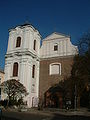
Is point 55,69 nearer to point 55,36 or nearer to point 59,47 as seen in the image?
point 59,47

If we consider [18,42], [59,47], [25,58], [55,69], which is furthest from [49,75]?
[18,42]

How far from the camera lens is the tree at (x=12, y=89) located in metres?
33.2

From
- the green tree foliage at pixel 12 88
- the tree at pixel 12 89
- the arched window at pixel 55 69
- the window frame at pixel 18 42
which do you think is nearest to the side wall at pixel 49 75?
the arched window at pixel 55 69

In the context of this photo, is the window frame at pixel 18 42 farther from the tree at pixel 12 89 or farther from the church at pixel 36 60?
the tree at pixel 12 89

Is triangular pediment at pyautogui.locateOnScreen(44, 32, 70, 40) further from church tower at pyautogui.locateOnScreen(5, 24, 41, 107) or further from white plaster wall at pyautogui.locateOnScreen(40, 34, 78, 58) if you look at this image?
church tower at pyautogui.locateOnScreen(5, 24, 41, 107)

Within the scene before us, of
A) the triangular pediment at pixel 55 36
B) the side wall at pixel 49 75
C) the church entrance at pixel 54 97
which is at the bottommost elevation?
the church entrance at pixel 54 97

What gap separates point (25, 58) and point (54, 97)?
967 centimetres

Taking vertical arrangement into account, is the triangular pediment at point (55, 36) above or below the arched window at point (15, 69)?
above

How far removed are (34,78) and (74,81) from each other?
904cm

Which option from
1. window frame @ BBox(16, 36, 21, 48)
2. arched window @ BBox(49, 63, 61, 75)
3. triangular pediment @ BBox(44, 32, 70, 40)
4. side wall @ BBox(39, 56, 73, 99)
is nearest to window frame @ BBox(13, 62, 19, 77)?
window frame @ BBox(16, 36, 21, 48)

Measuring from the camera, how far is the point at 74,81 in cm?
3534

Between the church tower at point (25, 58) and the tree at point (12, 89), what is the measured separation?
108 inches

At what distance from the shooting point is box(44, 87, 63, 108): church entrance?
125 feet

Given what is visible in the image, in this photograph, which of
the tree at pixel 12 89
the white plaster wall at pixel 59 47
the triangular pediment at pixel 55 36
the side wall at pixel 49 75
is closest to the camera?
the tree at pixel 12 89
